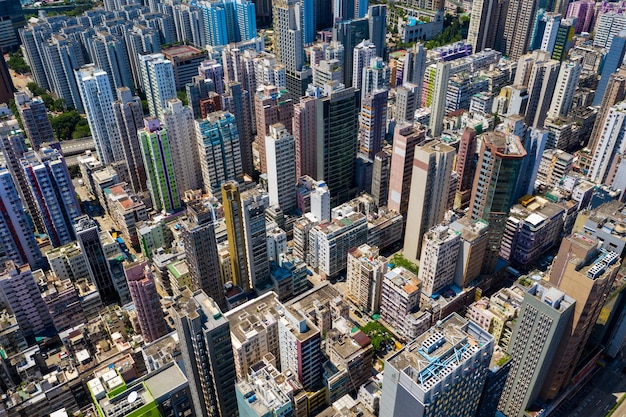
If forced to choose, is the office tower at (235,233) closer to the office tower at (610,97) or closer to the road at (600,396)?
the road at (600,396)

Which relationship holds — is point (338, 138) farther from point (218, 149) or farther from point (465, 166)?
point (465, 166)

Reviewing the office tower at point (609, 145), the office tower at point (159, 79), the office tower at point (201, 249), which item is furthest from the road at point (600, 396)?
the office tower at point (159, 79)

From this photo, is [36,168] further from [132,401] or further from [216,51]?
[216,51]

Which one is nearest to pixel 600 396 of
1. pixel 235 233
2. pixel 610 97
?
pixel 235 233

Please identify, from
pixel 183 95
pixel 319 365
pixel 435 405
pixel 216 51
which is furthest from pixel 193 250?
pixel 216 51

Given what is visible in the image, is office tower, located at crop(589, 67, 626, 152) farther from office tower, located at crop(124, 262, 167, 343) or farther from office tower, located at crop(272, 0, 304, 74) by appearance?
office tower, located at crop(124, 262, 167, 343)

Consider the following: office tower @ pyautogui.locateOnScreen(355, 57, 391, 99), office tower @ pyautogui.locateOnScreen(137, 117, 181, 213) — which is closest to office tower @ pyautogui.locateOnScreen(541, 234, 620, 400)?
office tower @ pyautogui.locateOnScreen(137, 117, 181, 213)
